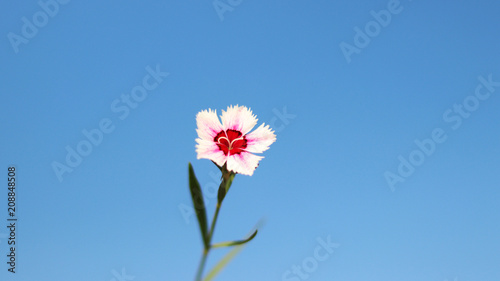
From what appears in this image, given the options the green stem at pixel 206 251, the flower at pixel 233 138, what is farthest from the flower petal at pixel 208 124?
the green stem at pixel 206 251

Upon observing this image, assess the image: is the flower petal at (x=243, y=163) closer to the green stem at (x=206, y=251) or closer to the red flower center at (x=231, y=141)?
the red flower center at (x=231, y=141)

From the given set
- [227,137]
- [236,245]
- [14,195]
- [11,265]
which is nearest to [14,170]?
[14,195]

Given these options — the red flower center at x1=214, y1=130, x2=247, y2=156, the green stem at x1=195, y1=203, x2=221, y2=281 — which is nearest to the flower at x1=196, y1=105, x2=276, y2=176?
the red flower center at x1=214, y1=130, x2=247, y2=156

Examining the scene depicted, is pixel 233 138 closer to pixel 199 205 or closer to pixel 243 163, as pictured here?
pixel 243 163

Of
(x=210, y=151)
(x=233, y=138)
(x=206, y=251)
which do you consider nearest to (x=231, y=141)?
(x=233, y=138)

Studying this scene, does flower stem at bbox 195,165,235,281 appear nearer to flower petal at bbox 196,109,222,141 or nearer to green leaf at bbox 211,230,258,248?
green leaf at bbox 211,230,258,248
